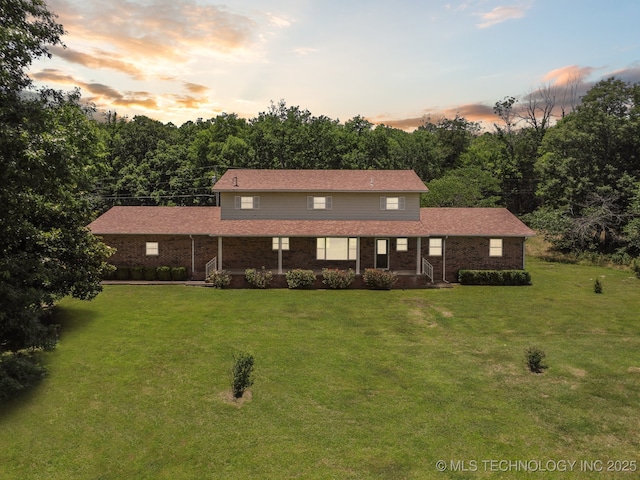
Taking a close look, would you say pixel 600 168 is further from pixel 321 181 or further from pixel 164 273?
pixel 164 273

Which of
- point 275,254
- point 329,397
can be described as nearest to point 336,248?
point 275,254

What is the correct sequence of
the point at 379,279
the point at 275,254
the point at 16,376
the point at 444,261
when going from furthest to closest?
the point at 275,254, the point at 444,261, the point at 379,279, the point at 16,376

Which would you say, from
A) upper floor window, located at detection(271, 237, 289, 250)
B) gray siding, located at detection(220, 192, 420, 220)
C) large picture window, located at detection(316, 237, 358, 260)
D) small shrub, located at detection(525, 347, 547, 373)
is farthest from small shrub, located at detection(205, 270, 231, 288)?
small shrub, located at detection(525, 347, 547, 373)

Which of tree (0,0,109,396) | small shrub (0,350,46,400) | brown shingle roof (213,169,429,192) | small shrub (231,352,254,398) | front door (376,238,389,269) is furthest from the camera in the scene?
brown shingle roof (213,169,429,192)

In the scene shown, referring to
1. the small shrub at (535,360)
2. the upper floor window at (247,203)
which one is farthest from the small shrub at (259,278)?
the small shrub at (535,360)

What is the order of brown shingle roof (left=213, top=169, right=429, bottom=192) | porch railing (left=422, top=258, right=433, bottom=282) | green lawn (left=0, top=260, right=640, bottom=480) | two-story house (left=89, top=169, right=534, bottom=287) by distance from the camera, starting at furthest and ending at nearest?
brown shingle roof (left=213, top=169, right=429, bottom=192) → two-story house (left=89, top=169, right=534, bottom=287) → porch railing (left=422, top=258, right=433, bottom=282) → green lawn (left=0, top=260, right=640, bottom=480)

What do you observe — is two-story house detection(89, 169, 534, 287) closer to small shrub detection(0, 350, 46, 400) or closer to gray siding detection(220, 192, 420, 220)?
gray siding detection(220, 192, 420, 220)

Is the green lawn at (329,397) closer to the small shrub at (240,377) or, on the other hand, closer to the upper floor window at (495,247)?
the small shrub at (240,377)
